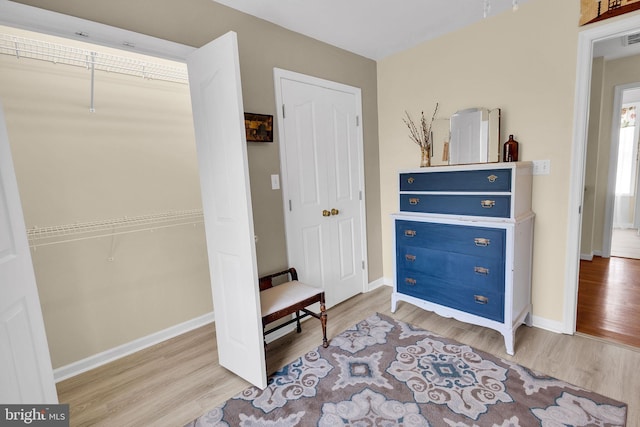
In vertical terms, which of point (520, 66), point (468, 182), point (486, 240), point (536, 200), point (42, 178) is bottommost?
point (486, 240)

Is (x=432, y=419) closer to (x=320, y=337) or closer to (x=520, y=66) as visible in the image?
(x=320, y=337)

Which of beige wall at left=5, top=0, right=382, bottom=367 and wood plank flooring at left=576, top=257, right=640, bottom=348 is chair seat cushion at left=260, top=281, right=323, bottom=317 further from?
wood plank flooring at left=576, top=257, right=640, bottom=348

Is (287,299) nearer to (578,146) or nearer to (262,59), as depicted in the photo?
(262,59)

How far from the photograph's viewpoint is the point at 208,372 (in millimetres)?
2078

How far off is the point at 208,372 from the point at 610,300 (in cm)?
353

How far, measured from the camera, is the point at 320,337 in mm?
2447

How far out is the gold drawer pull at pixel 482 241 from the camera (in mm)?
2107

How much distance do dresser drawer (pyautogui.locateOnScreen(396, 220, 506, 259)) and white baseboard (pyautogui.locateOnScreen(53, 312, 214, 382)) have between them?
1987 mm

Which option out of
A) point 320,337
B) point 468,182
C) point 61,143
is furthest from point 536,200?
point 61,143

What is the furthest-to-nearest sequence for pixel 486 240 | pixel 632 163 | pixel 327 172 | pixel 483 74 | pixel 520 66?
pixel 632 163 → pixel 327 172 → pixel 483 74 → pixel 520 66 → pixel 486 240

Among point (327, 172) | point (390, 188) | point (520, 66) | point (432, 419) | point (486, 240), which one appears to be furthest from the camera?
point (390, 188)

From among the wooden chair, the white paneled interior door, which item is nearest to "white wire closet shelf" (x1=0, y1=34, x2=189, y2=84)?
the white paneled interior door

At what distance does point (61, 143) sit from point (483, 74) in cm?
324

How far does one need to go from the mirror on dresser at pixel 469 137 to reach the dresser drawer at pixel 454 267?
817 millimetres
